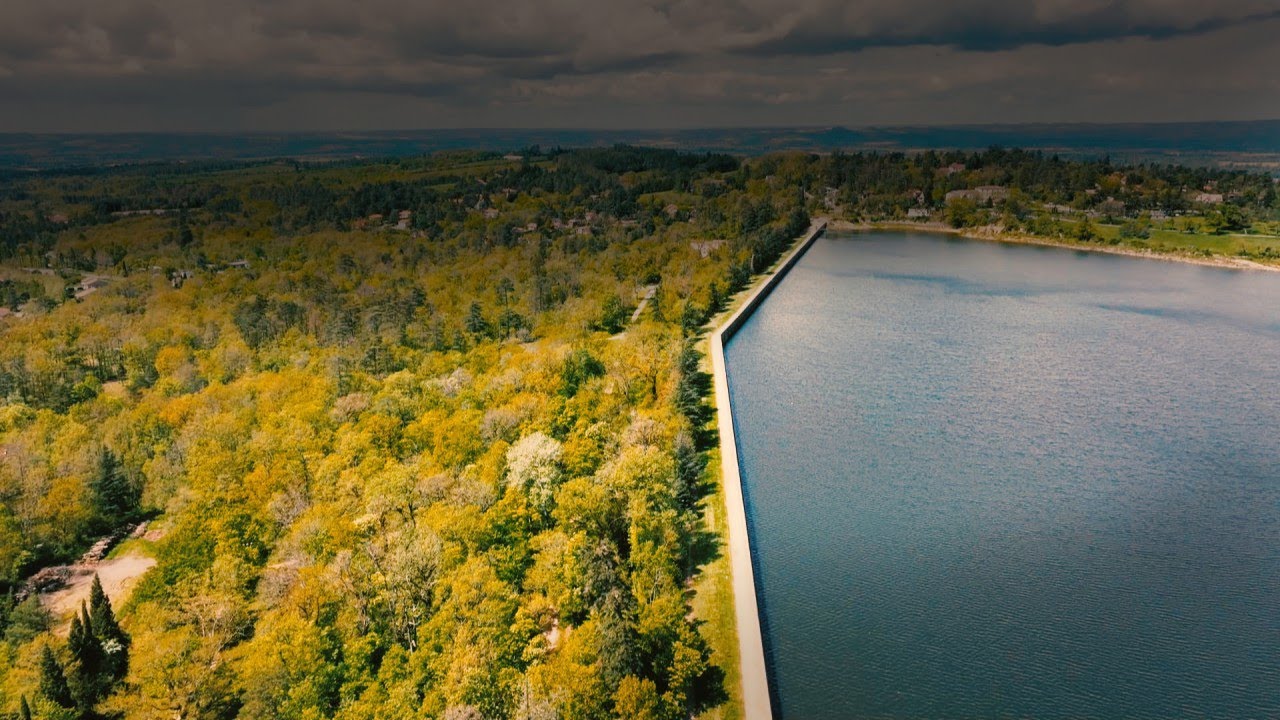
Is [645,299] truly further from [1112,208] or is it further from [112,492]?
[1112,208]

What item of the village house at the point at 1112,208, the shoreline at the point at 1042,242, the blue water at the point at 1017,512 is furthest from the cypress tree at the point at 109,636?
the village house at the point at 1112,208

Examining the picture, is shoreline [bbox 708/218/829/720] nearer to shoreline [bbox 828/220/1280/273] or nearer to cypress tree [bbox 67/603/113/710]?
cypress tree [bbox 67/603/113/710]

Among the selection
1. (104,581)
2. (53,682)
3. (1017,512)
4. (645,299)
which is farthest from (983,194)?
(53,682)

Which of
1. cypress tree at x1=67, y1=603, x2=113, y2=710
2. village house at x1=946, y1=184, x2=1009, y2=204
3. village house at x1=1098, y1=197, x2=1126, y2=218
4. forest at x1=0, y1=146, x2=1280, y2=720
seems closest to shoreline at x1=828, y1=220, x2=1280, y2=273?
forest at x1=0, y1=146, x2=1280, y2=720

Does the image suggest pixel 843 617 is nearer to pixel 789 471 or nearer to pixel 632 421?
pixel 789 471

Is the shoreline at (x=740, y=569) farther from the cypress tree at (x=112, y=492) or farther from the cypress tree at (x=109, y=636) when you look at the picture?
the cypress tree at (x=112, y=492)

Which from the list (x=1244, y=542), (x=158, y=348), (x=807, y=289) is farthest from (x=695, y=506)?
(x=807, y=289)
